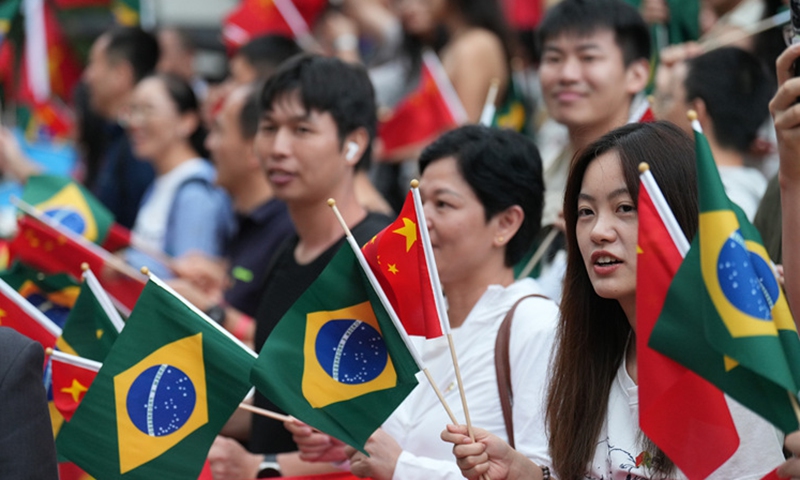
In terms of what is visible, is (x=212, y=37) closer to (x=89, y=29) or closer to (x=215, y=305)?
(x=89, y=29)

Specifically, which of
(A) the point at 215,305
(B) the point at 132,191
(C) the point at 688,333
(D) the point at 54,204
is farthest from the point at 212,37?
(C) the point at 688,333

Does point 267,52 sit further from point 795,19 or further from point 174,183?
point 795,19

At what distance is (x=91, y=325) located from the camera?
14.0ft

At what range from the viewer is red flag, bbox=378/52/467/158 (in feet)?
22.6

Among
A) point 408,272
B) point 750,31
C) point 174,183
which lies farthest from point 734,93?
point 174,183

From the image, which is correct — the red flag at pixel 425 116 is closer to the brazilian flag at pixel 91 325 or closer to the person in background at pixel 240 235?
the person in background at pixel 240 235

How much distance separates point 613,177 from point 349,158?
196 cm

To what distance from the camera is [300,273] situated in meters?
4.79

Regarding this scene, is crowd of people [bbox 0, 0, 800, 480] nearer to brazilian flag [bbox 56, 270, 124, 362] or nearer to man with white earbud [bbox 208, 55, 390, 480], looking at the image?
man with white earbud [bbox 208, 55, 390, 480]

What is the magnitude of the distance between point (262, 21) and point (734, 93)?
15.5 feet

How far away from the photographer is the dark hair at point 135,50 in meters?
9.04

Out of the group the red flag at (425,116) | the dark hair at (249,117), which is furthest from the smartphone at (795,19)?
the dark hair at (249,117)

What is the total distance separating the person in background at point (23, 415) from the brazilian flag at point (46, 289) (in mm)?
2211

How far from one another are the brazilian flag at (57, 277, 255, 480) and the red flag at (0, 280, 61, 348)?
2.72ft
